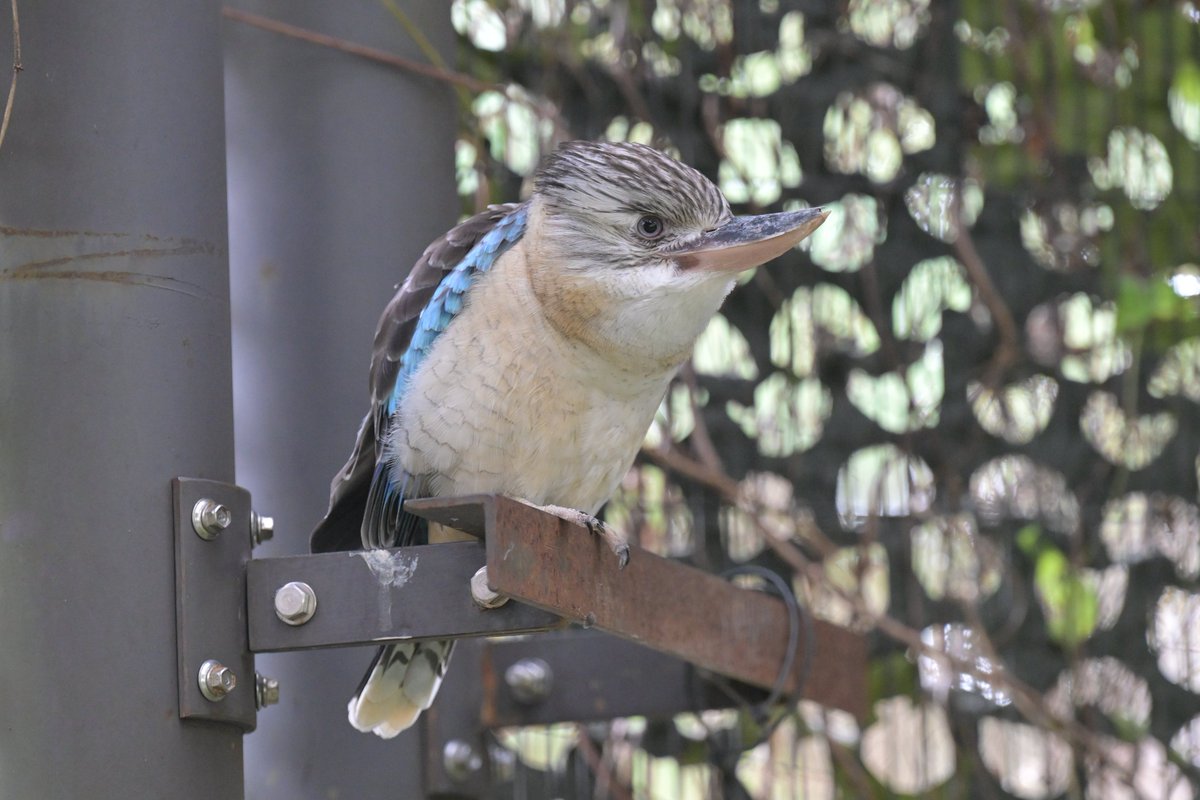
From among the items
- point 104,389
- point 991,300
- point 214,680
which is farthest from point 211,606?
point 991,300

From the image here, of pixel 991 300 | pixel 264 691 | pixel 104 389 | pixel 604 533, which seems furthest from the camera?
pixel 991 300

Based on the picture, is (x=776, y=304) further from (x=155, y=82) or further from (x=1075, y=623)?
(x=155, y=82)

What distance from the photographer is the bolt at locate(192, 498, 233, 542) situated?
4.96 feet

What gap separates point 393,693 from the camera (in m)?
1.97

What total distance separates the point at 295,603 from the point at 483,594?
186 mm

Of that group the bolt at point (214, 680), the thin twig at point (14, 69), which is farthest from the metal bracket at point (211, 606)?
the thin twig at point (14, 69)

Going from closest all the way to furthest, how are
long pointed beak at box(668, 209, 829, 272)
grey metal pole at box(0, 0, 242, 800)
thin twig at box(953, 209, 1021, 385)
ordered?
grey metal pole at box(0, 0, 242, 800) → long pointed beak at box(668, 209, 829, 272) → thin twig at box(953, 209, 1021, 385)

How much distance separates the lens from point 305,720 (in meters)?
2.05

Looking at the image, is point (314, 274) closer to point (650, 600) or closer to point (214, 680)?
point (650, 600)

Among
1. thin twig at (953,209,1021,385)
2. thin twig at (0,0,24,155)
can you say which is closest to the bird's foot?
thin twig at (0,0,24,155)

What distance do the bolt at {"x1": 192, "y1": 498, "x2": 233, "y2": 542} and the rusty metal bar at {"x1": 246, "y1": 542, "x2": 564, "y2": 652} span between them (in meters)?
0.07

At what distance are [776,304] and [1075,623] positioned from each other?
0.75m

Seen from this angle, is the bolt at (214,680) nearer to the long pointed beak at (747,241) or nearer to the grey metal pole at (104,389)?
the grey metal pole at (104,389)

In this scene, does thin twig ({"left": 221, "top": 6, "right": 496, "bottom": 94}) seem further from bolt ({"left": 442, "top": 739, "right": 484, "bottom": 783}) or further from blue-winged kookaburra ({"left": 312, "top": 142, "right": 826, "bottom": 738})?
bolt ({"left": 442, "top": 739, "right": 484, "bottom": 783})
